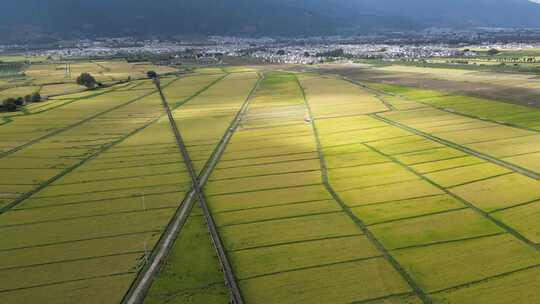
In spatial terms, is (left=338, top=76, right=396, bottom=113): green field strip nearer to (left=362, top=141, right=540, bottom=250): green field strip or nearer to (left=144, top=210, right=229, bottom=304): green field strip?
(left=362, top=141, right=540, bottom=250): green field strip

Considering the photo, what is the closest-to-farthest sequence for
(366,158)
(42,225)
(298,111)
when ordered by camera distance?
1. (42,225)
2. (366,158)
3. (298,111)

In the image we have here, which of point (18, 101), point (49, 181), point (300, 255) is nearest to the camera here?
point (300, 255)

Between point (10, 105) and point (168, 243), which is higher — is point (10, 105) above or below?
above

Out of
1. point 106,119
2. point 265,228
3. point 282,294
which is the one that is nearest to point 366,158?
point 265,228

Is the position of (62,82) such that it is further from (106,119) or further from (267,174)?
(267,174)

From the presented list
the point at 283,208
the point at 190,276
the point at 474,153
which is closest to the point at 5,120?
the point at 283,208

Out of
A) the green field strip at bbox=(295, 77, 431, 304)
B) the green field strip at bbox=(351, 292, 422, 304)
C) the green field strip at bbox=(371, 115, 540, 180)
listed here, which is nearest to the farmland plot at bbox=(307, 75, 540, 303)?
the green field strip at bbox=(295, 77, 431, 304)

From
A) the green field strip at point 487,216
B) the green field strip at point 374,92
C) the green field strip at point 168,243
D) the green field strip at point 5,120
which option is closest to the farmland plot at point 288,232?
the green field strip at point 168,243

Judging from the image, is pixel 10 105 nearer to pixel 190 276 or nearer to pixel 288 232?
pixel 288 232
